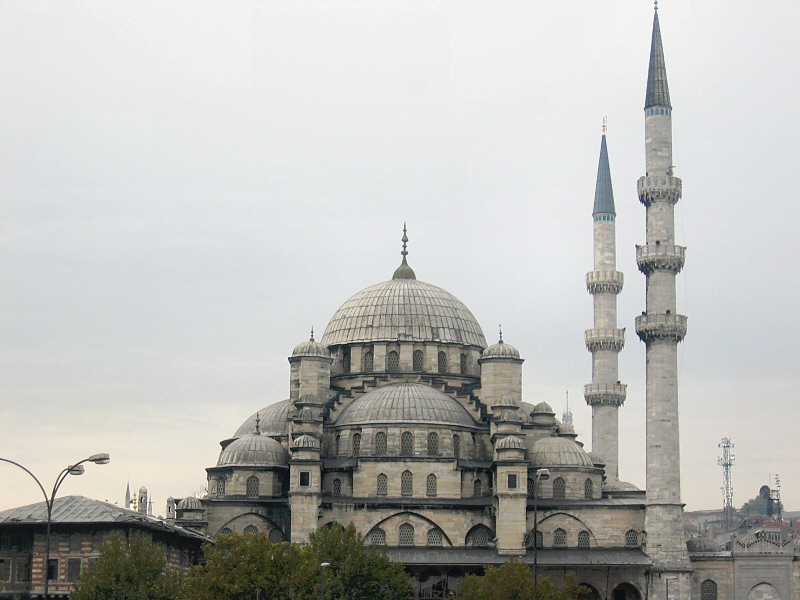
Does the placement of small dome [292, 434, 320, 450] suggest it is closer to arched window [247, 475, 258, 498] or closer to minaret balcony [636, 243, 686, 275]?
arched window [247, 475, 258, 498]

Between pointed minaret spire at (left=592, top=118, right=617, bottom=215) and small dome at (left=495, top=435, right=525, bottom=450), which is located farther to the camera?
pointed minaret spire at (left=592, top=118, right=617, bottom=215)

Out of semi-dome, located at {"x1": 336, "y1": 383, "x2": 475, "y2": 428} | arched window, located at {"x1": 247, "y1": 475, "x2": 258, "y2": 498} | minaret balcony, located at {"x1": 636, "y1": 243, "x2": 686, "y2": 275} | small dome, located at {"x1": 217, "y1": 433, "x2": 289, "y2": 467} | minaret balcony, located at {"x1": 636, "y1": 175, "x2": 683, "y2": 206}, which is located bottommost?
arched window, located at {"x1": 247, "y1": 475, "x2": 258, "y2": 498}

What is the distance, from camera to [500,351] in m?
78.0

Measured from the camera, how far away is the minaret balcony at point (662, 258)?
240ft

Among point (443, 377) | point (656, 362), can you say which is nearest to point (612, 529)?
point (656, 362)

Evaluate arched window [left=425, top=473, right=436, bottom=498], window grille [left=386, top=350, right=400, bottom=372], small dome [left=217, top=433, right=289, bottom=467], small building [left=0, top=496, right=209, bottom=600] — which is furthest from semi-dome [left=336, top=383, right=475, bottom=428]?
small building [left=0, top=496, right=209, bottom=600]

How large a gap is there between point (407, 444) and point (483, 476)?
4109mm

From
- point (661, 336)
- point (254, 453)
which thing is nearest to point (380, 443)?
point (254, 453)

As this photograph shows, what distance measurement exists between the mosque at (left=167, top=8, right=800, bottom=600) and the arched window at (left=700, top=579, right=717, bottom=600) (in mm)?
67

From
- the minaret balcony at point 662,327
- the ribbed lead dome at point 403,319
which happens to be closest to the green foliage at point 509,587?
the minaret balcony at point 662,327

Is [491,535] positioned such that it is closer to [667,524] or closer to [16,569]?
[667,524]

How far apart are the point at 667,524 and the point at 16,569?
29325 millimetres

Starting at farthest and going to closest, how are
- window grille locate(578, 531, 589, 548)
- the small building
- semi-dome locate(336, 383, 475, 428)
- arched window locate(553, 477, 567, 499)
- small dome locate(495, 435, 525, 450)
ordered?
1. semi-dome locate(336, 383, 475, 428)
2. arched window locate(553, 477, 567, 499)
3. window grille locate(578, 531, 589, 548)
4. small dome locate(495, 435, 525, 450)
5. the small building

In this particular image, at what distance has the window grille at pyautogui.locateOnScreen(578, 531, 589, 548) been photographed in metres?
71.4
